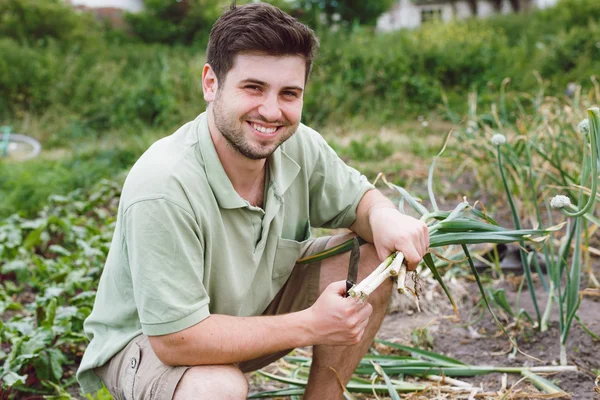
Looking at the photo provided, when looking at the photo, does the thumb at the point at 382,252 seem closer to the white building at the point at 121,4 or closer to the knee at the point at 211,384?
the knee at the point at 211,384

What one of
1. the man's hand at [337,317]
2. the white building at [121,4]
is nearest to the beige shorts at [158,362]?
the man's hand at [337,317]

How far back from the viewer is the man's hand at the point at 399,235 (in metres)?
1.97

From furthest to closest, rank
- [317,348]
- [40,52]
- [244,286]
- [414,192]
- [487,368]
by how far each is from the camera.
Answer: [40,52], [414,192], [487,368], [317,348], [244,286]

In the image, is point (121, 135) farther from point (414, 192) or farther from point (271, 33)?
point (271, 33)

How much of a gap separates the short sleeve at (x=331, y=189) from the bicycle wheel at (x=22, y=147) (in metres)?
6.81

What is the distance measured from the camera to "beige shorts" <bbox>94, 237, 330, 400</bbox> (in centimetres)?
184

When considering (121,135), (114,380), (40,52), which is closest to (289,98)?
(114,380)

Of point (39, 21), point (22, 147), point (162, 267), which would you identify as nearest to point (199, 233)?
point (162, 267)

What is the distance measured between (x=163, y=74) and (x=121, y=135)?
1.52 metres

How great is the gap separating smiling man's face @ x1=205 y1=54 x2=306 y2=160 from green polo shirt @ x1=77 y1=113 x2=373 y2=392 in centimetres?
9

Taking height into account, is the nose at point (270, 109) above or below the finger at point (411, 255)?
above

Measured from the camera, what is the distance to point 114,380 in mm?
2025

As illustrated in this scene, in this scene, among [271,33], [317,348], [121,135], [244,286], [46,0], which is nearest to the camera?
[271,33]

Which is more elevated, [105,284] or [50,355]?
[105,284]
